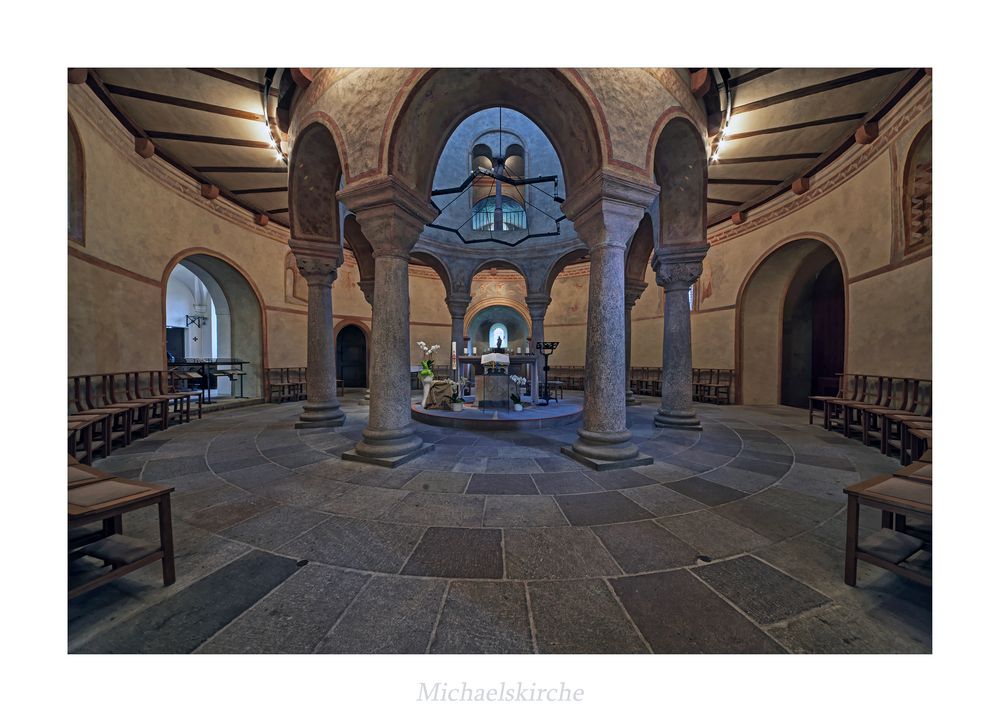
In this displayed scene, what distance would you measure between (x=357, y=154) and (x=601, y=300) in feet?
11.1

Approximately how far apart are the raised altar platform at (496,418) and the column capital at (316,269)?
295 cm

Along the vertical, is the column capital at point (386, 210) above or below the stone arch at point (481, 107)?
below

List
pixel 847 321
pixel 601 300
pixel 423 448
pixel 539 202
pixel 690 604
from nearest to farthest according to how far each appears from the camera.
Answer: pixel 690 604 < pixel 601 300 < pixel 423 448 < pixel 847 321 < pixel 539 202

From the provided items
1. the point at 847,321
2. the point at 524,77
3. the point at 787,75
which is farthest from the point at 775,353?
the point at 524,77

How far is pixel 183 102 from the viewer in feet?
18.4

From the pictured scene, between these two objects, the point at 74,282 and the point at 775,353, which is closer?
the point at 74,282

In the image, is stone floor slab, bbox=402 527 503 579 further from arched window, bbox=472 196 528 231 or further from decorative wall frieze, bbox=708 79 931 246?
arched window, bbox=472 196 528 231

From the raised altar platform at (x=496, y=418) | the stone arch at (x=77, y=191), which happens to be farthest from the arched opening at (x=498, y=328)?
the stone arch at (x=77, y=191)

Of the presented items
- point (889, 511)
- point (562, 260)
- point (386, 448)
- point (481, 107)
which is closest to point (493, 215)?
point (562, 260)

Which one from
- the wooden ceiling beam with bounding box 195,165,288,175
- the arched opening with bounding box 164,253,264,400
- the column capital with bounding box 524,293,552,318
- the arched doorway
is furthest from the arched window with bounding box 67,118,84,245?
the column capital with bounding box 524,293,552,318

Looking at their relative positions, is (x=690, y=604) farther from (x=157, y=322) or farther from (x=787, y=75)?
(x=157, y=322)

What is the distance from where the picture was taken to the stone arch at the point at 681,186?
16.9 feet

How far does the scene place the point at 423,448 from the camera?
427 centimetres

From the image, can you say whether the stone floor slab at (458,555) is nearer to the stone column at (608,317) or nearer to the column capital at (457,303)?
the stone column at (608,317)
